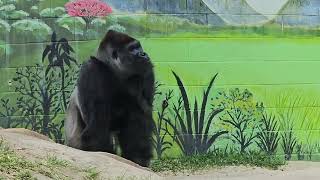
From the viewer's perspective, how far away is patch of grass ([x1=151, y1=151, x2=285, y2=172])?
738cm

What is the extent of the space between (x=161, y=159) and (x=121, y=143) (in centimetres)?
137

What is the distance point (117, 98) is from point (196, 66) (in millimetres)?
→ 1827

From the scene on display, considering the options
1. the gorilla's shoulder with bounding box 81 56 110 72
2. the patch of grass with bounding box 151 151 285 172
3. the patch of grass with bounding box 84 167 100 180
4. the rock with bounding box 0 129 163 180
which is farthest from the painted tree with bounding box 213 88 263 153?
the patch of grass with bounding box 84 167 100 180

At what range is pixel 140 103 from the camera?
6113 millimetres

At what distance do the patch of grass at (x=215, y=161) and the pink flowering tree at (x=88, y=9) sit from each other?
1.80 meters

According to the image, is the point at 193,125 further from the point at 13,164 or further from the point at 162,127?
the point at 13,164

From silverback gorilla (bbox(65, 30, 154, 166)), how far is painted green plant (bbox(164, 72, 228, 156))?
1.42 metres

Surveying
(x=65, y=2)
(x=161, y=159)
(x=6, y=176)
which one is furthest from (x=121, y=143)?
(x=6, y=176)

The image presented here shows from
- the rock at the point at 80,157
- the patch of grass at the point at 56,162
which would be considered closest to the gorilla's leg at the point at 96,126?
the rock at the point at 80,157

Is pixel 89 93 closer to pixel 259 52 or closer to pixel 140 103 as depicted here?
pixel 140 103

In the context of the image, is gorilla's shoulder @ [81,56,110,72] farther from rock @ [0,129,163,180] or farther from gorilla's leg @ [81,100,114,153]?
rock @ [0,129,163,180]

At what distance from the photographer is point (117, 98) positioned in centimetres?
614

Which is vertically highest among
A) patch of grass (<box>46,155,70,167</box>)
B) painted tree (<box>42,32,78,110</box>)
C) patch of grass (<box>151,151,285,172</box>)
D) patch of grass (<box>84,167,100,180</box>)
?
painted tree (<box>42,32,78,110</box>)

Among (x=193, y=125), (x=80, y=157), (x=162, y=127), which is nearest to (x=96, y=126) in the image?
(x=80, y=157)
